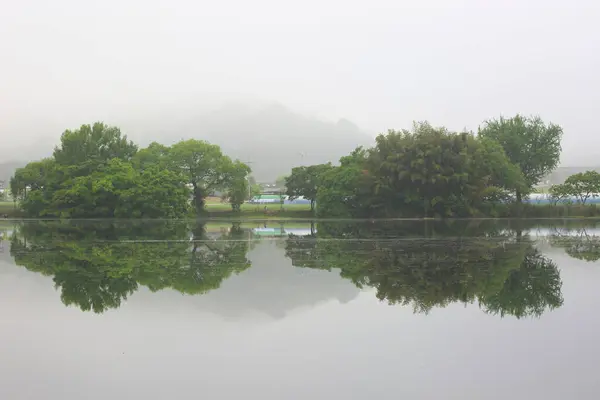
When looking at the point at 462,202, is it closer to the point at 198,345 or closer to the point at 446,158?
the point at 446,158

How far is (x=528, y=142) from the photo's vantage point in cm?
6612

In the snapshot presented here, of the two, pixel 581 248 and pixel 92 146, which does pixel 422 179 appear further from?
pixel 92 146

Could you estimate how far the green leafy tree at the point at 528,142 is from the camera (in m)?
65.8

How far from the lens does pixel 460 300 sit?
994 cm

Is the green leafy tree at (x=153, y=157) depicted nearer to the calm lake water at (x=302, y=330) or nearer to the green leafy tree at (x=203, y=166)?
the green leafy tree at (x=203, y=166)

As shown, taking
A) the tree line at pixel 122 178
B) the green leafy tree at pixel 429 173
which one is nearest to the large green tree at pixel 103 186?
the tree line at pixel 122 178

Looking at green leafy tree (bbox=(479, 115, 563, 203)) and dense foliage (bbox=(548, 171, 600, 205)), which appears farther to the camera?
green leafy tree (bbox=(479, 115, 563, 203))

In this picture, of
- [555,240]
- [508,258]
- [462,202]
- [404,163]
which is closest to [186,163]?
[404,163]

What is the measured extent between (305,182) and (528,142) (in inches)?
1107

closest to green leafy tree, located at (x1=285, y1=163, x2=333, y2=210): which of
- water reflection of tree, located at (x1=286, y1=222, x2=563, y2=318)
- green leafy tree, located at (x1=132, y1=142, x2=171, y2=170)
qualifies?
green leafy tree, located at (x1=132, y1=142, x2=171, y2=170)

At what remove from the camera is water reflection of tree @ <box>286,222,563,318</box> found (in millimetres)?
9992

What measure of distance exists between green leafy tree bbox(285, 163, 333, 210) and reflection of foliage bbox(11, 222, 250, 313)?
47251 mm

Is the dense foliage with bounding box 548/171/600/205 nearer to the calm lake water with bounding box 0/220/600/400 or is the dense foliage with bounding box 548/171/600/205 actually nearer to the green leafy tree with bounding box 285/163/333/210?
the green leafy tree with bounding box 285/163/333/210

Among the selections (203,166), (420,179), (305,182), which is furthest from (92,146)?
(420,179)
